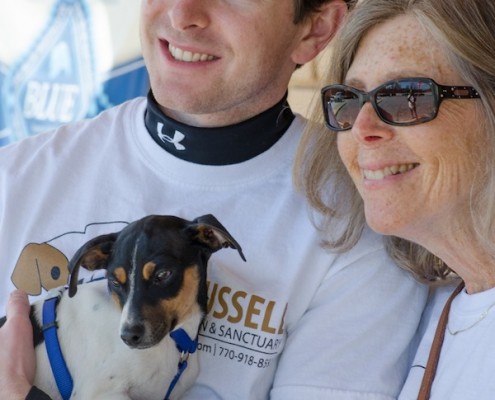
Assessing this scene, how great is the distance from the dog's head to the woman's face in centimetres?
33

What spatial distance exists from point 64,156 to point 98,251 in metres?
0.41

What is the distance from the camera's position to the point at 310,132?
2.07 m

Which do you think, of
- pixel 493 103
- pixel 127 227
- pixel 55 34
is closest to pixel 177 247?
pixel 127 227

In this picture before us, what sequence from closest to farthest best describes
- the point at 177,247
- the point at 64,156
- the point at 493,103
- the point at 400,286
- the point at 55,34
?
the point at 493,103
the point at 177,247
the point at 400,286
the point at 64,156
the point at 55,34

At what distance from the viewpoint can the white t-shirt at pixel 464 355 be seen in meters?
1.63

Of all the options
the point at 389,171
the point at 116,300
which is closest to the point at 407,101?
the point at 389,171

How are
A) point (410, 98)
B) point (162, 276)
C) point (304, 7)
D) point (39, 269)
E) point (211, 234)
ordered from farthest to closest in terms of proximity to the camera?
point (304, 7), point (39, 269), point (211, 234), point (162, 276), point (410, 98)

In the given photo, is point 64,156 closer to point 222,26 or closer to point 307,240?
point 222,26

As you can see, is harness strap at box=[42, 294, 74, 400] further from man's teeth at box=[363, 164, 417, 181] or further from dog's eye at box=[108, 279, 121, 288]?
man's teeth at box=[363, 164, 417, 181]

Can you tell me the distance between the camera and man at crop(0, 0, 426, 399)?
6.28ft

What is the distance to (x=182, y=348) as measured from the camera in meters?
1.85

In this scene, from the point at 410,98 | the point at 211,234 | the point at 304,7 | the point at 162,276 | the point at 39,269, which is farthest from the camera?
the point at 304,7

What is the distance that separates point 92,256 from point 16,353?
0.26 metres

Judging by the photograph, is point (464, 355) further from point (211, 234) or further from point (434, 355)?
point (211, 234)
